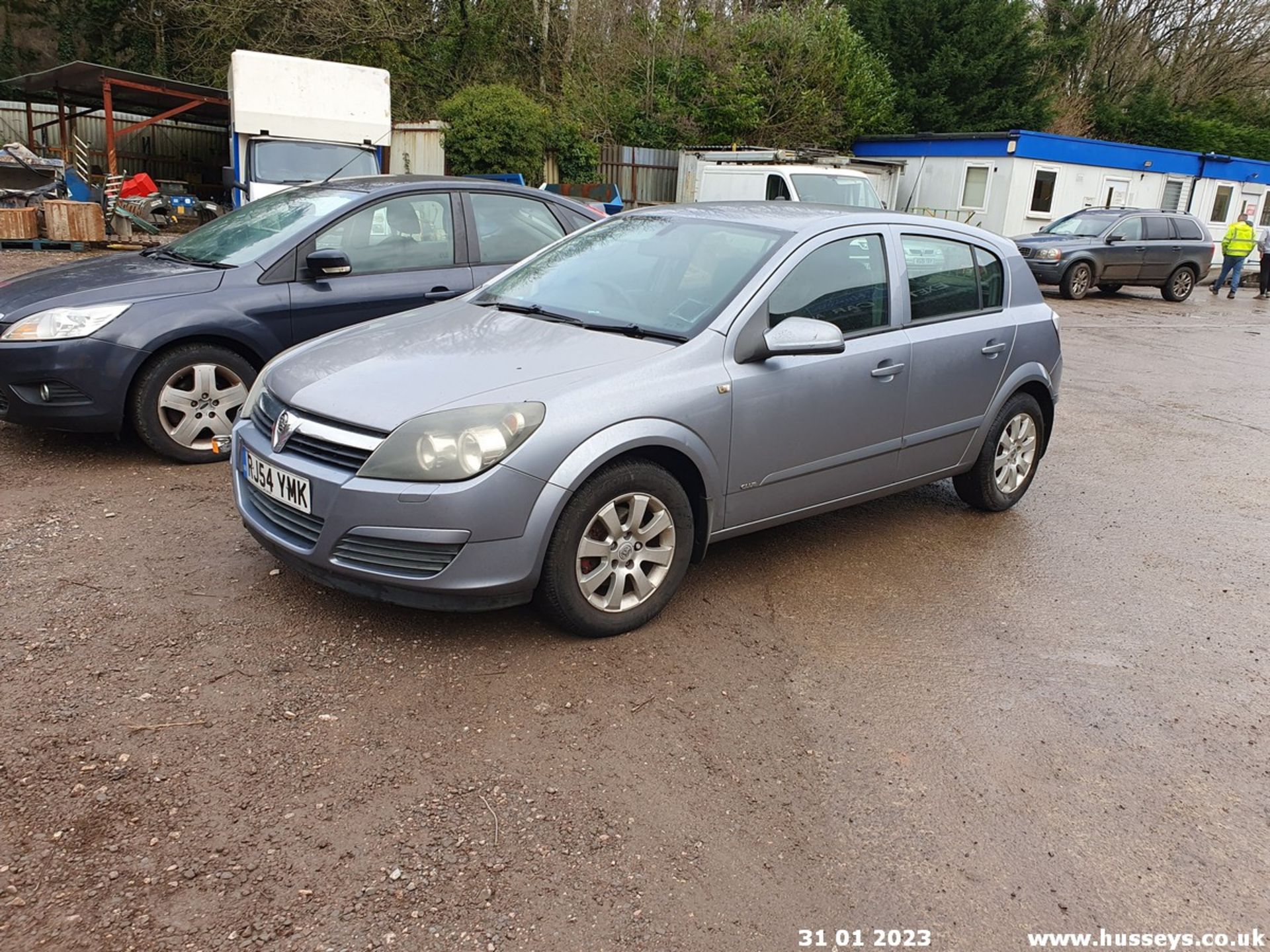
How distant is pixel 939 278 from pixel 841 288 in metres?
0.80

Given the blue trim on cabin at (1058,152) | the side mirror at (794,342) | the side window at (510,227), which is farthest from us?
the blue trim on cabin at (1058,152)

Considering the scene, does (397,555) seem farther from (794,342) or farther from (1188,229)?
(1188,229)

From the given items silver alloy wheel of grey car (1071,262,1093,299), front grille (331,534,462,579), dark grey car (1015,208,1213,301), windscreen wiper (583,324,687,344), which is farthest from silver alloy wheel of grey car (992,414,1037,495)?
silver alloy wheel of grey car (1071,262,1093,299)

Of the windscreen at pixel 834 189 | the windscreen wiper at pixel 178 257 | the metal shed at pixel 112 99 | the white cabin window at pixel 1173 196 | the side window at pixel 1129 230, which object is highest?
the metal shed at pixel 112 99

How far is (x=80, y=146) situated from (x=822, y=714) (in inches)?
996

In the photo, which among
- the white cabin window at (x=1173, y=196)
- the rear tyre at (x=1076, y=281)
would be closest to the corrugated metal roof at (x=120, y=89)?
the rear tyre at (x=1076, y=281)

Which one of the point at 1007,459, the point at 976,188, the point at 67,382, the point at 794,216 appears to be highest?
the point at 976,188

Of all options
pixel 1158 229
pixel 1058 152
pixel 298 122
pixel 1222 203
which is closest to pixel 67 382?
Result: pixel 298 122

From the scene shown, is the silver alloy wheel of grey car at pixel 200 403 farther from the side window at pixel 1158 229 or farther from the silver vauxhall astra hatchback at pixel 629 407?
the side window at pixel 1158 229

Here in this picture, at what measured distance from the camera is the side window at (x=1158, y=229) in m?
19.3

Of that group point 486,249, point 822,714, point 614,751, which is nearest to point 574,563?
point 614,751

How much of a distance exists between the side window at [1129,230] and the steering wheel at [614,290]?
17557 mm

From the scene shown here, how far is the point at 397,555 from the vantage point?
3.43 meters

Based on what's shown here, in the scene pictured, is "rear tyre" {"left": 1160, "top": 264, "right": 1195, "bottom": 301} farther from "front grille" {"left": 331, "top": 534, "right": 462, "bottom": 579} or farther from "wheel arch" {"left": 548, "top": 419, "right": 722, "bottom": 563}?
"front grille" {"left": 331, "top": 534, "right": 462, "bottom": 579}
